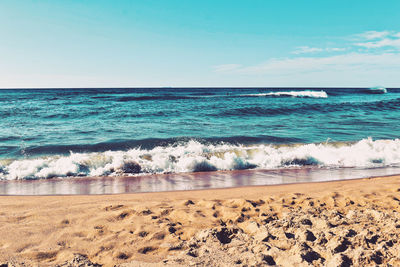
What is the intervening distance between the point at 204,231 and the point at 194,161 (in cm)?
443

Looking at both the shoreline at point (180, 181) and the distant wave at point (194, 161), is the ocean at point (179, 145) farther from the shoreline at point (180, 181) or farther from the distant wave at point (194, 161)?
the shoreline at point (180, 181)

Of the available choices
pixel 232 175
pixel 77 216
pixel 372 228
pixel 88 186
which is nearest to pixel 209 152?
pixel 232 175

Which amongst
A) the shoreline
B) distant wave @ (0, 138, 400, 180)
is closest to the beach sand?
the shoreline

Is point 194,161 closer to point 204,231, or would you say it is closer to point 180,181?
point 180,181

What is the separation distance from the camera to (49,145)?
32.5 ft

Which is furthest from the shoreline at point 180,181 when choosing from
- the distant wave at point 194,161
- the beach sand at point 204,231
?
the beach sand at point 204,231

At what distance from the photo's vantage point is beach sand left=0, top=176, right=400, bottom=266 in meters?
2.71

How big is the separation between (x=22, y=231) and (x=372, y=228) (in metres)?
4.13

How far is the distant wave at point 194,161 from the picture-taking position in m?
7.16

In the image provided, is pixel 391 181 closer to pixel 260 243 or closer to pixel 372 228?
pixel 372 228

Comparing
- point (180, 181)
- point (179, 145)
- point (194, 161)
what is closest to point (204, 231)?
point (180, 181)

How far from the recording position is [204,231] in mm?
3277

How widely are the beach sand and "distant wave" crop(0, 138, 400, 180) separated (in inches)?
92.5

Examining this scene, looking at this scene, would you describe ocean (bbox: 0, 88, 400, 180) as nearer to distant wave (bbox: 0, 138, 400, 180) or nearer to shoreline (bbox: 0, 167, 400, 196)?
distant wave (bbox: 0, 138, 400, 180)
